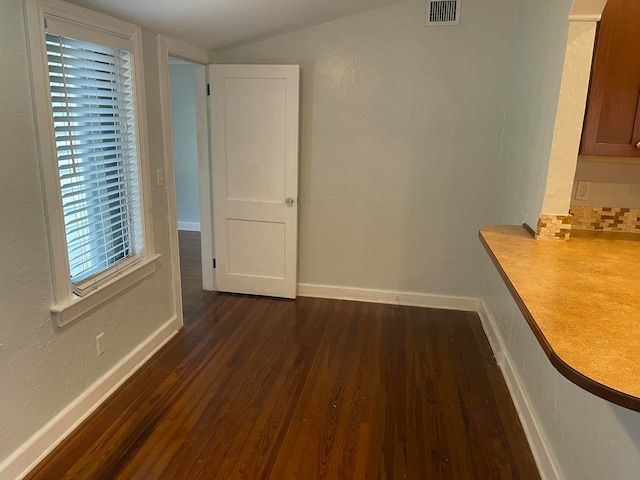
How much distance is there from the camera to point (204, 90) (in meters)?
3.68

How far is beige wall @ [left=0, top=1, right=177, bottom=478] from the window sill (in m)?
0.05

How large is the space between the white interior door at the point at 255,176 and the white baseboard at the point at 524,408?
169cm

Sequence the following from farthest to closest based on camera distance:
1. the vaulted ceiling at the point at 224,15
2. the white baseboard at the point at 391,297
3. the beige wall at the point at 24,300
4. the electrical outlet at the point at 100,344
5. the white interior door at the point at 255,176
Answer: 1. the white baseboard at the point at 391,297
2. the white interior door at the point at 255,176
3. the electrical outlet at the point at 100,344
4. the vaulted ceiling at the point at 224,15
5. the beige wall at the point at 24,300

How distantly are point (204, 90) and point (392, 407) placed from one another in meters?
2.83

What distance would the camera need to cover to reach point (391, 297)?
3961 millimetres

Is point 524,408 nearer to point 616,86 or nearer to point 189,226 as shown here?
point 616,86

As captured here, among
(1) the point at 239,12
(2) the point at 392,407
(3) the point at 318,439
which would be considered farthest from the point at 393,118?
(3) the point at 318,439

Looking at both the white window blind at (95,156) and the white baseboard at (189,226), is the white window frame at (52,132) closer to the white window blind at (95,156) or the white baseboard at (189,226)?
the white window blind at (95,156)

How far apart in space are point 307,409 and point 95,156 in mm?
1793

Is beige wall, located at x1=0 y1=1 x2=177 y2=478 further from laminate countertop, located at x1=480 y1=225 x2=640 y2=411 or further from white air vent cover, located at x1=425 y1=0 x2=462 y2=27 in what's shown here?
white air vent cover, located at x1=425 y1=0 x2=462 y2=27

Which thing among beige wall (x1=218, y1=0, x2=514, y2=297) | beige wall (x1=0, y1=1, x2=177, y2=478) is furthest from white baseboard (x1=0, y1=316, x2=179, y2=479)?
beige wall (x1=218, y1=0, x2=514, y2=297)

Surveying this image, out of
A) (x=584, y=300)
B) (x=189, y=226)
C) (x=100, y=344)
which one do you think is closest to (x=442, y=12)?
(x=584, y=300)

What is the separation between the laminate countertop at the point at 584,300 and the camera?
3.13 feet

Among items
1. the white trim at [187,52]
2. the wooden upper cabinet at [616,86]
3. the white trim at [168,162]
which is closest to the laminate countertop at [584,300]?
the wooden upper cabinet at [616,86]
